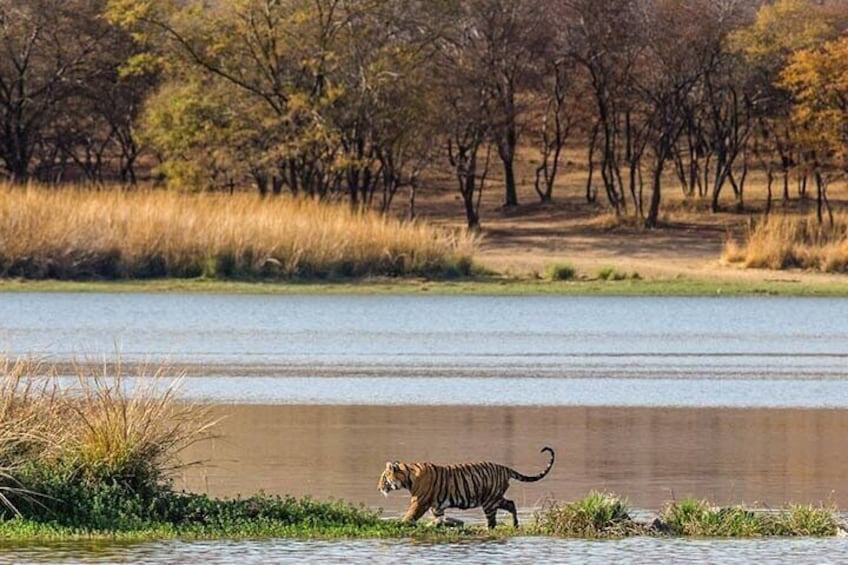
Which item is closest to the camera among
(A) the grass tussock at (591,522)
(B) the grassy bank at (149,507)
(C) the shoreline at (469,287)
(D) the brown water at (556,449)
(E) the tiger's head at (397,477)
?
(E) the tiger's head at (397,477)

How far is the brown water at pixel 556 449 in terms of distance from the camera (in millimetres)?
12750

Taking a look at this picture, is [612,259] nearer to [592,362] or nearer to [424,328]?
[424,328]

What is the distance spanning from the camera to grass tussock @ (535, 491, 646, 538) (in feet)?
36.1

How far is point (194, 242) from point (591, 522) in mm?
25916

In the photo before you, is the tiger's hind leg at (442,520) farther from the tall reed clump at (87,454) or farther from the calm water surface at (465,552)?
the tall reed clump at (87,454)

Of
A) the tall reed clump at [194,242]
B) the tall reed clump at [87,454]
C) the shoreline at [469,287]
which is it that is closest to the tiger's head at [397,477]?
the tall reed clump at [87,454]

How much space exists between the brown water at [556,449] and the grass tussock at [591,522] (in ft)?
3.00

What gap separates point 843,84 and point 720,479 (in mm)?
40395

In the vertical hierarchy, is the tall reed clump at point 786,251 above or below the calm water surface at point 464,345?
above

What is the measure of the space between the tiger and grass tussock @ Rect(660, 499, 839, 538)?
43.2 inches

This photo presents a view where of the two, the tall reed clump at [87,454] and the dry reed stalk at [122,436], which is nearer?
the tall reed clump at [87,454]

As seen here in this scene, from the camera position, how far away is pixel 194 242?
36219mm

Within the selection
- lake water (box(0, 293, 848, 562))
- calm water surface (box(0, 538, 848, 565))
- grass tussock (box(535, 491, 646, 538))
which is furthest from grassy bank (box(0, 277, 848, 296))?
calm water surface (box(0, 538, 848, 565))

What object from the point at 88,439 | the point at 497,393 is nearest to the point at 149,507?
the point at 88,439
